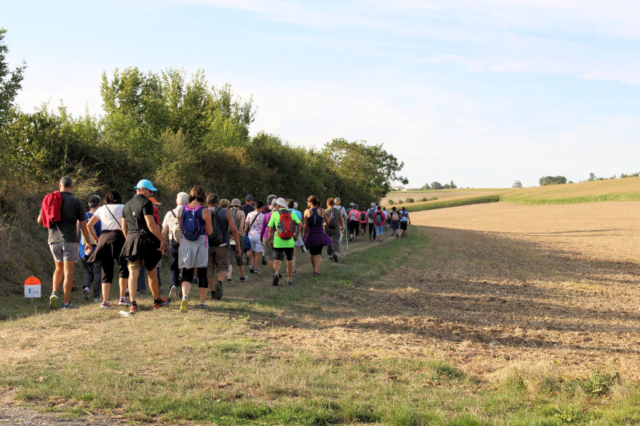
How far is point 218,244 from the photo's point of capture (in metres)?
9.95

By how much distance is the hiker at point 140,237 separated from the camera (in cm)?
834

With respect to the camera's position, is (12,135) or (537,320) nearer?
(537,320)

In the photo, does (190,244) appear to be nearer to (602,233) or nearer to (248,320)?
(248,320)

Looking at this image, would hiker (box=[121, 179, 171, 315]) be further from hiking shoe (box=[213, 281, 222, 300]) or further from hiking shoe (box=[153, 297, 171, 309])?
hiking shoe (box=[213, 281, 222, 300])

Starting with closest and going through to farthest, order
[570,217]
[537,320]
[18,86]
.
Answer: [537,320] < [18,86] < [570,217]

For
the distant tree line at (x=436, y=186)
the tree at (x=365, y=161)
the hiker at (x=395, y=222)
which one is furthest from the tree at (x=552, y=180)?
the hiker at (x=395, y=222)

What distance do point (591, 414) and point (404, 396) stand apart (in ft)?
5.63

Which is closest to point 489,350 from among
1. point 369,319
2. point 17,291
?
point 369,319

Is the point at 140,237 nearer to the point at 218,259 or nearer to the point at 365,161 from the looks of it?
the point at 218,259

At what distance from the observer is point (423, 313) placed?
33.6 ft

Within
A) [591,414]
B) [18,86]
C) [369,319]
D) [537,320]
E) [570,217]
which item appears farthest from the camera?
[570,217]

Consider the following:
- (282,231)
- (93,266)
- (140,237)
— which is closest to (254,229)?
(282,231)

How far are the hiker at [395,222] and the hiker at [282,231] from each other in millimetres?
19761

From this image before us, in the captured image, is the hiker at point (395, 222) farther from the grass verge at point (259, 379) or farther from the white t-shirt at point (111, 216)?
the white t-shirt at point (111, 216)
